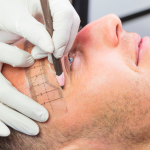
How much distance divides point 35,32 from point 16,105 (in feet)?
1.36

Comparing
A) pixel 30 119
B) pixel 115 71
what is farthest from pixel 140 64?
pixel 30 119

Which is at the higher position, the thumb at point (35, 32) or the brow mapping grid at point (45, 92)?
the thumb at point (35, 32)

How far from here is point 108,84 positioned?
38.1 inches

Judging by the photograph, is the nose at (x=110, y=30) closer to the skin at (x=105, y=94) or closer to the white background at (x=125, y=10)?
the skin at (x=105, y=94)

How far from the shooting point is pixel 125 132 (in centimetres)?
105

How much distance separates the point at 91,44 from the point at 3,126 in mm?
716

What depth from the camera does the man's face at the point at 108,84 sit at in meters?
0.96

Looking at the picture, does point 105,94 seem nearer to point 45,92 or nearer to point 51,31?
point 45,92

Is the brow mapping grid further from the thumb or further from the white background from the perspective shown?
the white background

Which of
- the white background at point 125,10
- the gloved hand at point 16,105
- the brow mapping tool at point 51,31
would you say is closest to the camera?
the brow mapping tool at point 51,31

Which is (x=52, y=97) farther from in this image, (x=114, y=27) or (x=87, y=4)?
(x=87, y=4)

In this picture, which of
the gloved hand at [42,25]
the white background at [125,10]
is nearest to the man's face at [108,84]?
the gloved hand at [42,25]

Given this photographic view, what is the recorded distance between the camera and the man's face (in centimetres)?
96

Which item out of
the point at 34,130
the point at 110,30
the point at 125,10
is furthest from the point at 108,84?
the point at 125,10
